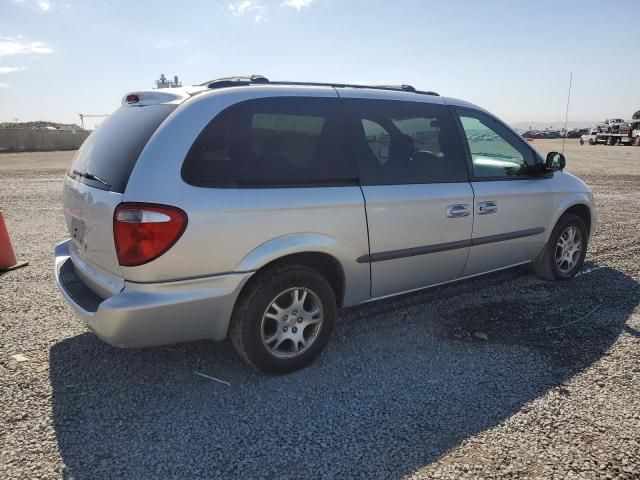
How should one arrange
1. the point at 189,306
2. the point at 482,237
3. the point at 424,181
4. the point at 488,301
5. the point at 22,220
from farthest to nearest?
the point at 22,220
the point at 488,301
the point at 482,237
the point at 424,181
the point at 189,306

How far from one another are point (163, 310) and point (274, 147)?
46.9 inches

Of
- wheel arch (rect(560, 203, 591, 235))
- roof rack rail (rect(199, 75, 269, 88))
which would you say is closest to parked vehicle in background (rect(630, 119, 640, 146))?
wheel arch (rect(560, 203, 591, 235))

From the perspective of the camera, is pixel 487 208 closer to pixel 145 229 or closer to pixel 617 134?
pixel 145 229

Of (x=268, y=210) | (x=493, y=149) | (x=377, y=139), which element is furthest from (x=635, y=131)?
(x=268, y=210)

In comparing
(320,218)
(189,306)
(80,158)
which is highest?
(80,158)

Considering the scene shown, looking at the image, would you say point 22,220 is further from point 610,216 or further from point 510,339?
point 610,216

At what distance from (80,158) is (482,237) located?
318cm

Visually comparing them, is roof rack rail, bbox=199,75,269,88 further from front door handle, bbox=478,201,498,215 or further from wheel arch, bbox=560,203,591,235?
wheel arch, bbox=560,203,591,235

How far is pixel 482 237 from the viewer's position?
4109 millimetres

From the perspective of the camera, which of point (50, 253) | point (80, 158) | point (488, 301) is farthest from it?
point (50, 253)

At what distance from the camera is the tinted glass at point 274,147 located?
9.24ft

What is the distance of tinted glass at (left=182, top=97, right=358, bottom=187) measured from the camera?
2.82m

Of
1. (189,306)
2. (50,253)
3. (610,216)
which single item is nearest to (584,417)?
(189,306)

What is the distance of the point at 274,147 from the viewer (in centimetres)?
306
